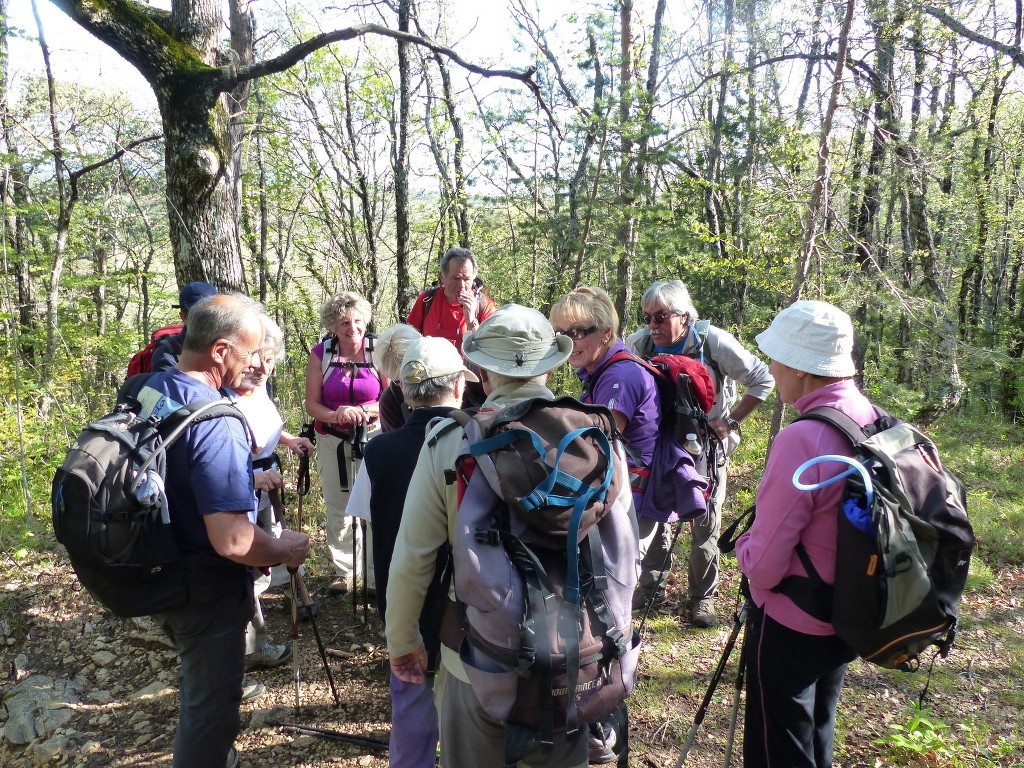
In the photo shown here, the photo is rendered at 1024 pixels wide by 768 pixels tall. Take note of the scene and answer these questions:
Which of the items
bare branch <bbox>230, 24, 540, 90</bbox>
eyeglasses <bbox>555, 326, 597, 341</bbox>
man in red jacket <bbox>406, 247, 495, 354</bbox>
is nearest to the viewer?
eyeglasses <bbox>555, 326, 597, 341</bbox>

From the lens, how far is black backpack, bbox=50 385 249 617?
6.33 ft

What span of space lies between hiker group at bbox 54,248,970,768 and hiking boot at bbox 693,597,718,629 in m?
1.68

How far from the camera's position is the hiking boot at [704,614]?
4.00 m

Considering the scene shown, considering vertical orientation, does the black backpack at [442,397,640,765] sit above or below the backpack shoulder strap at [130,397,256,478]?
below

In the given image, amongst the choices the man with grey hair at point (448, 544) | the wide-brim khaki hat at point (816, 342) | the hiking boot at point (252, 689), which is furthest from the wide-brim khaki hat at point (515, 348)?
the hiking boot at point (252, 689)

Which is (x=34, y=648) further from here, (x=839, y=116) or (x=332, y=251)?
(x=839, y=116)

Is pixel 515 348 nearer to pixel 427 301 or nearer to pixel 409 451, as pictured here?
pixel 409 451

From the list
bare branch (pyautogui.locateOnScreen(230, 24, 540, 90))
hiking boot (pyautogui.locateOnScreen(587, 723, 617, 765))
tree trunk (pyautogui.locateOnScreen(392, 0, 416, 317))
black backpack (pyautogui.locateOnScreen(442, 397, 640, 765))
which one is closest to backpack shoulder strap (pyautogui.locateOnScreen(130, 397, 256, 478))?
black backpack (pyautogui.locateOnScreen(442, 397, 640, 765))

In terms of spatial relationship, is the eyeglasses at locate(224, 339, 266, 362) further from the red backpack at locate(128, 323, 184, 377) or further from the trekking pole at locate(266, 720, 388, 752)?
the trekking pole at locate(266, 720, 388, 752)

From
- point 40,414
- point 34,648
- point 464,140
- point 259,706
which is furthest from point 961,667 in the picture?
point 464,140

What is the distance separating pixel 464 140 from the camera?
1210 centimetres

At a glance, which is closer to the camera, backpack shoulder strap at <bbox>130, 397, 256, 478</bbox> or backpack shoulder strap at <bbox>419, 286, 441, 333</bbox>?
backpack shoulder strap at <bbox>130, 397, 256, 478</bbox>

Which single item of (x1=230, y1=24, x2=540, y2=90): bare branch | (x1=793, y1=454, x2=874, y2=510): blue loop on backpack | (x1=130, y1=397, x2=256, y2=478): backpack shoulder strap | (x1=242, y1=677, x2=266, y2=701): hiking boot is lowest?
(x1=242, y1=677, x2=266, y2=701): hiking boot

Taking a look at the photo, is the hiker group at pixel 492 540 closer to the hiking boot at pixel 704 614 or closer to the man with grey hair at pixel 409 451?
the man with grey hair at pixel 409 451
